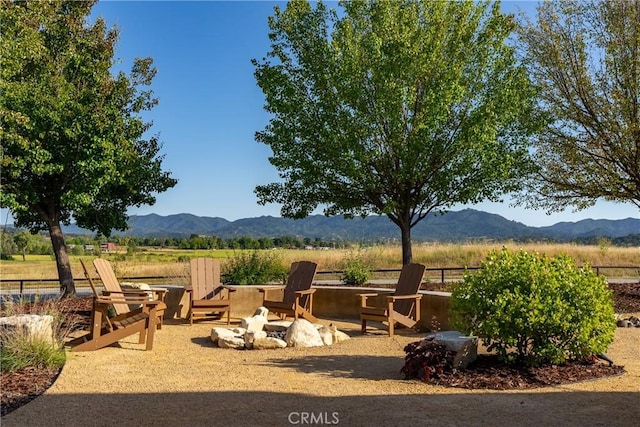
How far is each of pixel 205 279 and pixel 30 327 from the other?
4.03 m

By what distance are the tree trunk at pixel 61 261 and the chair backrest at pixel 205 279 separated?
371 cm

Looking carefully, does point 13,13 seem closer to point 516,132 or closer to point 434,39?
point 434,39

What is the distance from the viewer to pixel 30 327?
659 cm

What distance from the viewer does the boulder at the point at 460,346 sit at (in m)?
6.05

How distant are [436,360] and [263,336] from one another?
283 centimetres

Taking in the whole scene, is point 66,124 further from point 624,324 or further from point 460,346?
point 624,324

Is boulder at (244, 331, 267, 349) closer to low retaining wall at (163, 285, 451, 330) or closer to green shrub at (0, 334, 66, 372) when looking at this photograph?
green shrub at (0, 334, 66, 372)

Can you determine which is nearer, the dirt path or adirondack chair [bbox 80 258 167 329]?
the dirt path

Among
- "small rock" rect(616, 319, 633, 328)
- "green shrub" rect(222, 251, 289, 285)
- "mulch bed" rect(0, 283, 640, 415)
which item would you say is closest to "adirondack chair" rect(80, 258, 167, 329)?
"mulch bed" rect(0, 283, 640, 415)

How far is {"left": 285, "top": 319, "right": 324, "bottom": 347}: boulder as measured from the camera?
7.96m

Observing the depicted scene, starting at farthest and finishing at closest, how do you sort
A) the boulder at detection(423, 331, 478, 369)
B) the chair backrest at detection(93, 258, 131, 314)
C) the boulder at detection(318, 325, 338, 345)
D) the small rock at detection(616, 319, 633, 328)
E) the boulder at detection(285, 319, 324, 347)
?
the small rock at detection(616, 319, 633, 328), the chair backrest at detection(93, 258, 131, 314), the boulder at detection(318, 325, 338, 345), the boulder at detection(285, 319, 324, 347), the boulder at detection(423, 331, 478, 369)

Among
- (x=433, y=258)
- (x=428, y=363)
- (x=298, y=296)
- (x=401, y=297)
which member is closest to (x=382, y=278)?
(x=433, y=258)

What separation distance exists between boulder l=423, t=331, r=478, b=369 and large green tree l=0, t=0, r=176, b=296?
8215 millimetres

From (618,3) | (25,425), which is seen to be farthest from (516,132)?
(25,425)
